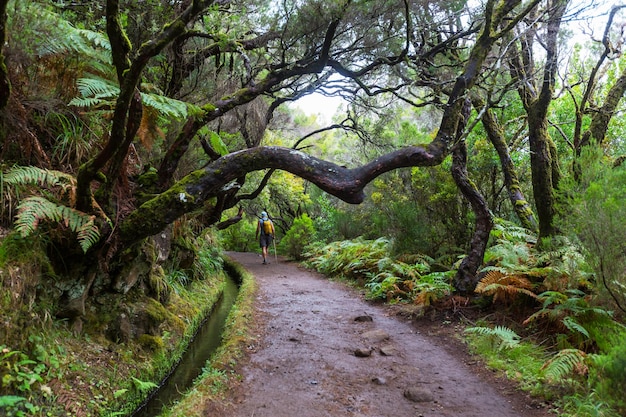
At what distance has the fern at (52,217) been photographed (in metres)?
3.36

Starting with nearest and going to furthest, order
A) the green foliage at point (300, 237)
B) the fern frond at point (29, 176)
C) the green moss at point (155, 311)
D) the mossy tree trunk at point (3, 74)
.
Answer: the mossy tree trunk at point (3, 74) → the fern frond at point (29, 176) → the green moss at point (155, 311) → the green foliage at point (300, 237)

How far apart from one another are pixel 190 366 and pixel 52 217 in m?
3.18

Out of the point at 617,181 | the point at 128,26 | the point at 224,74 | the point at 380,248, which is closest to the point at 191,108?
the point at 128,26

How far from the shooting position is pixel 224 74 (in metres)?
8.66

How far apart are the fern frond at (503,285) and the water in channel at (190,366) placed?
14.3ft

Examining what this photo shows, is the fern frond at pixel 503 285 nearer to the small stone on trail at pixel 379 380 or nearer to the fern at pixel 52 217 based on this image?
the small stone on trail at pixel 379 380

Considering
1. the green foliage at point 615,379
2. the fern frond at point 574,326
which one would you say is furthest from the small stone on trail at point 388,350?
the green foliage at point 615,379

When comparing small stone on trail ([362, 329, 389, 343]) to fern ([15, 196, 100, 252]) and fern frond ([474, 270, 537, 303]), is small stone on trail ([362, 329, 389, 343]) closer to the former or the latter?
fern frond ([474, 270, 537, 303])

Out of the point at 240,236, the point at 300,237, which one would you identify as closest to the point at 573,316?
the point at 300,237

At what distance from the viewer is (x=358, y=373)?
4.86 m

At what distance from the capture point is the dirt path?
3.95 m

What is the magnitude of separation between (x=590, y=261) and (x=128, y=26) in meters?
7.04

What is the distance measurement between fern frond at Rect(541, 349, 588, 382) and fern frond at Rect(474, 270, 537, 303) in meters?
1.46

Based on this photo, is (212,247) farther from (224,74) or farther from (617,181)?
(617,181)
